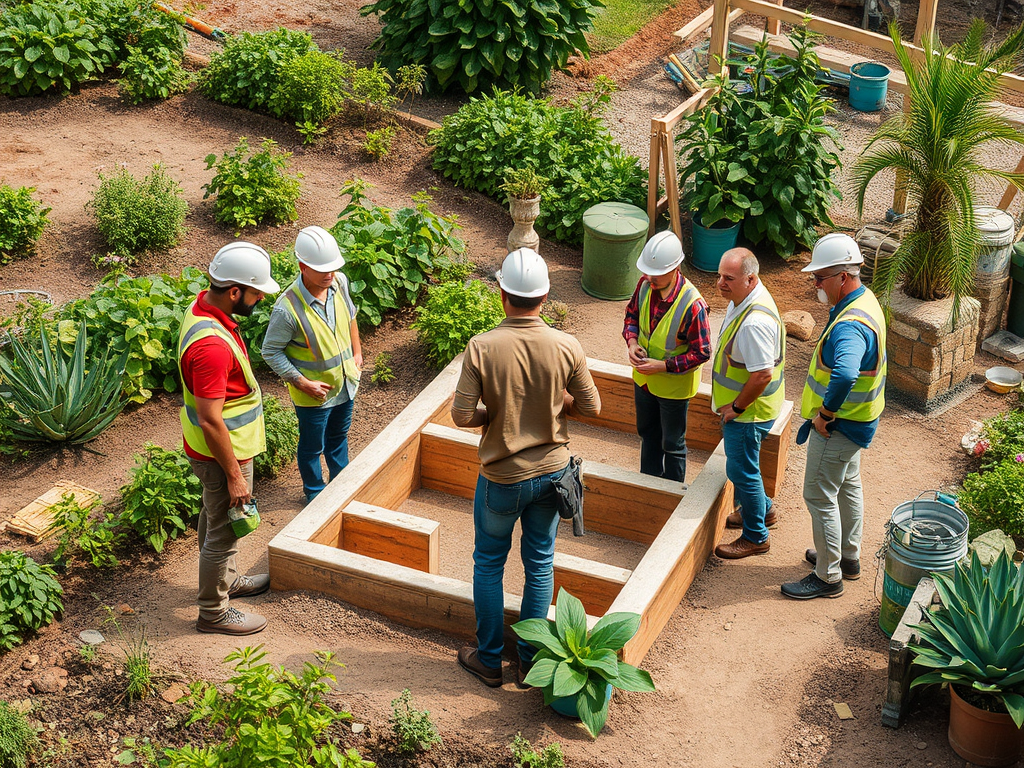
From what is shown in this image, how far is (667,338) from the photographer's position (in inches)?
240

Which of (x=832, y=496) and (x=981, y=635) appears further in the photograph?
(x=832, y=496)

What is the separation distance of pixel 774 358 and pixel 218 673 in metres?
3.33

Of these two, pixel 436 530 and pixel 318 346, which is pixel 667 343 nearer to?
pixel 436 530

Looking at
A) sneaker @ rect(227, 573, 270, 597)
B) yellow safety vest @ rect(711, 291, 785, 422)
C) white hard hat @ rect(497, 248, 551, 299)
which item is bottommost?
sneaker @ rect(227, 573, 270, 597)

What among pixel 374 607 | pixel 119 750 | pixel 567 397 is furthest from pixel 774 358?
pixel 119 750

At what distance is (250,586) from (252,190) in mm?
4521

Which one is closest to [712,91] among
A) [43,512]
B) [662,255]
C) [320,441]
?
[662,255]

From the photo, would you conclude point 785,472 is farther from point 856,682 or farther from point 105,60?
point 105,60

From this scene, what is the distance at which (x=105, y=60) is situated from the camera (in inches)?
457

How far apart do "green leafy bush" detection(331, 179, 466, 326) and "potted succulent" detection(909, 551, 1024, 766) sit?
4.80 metres

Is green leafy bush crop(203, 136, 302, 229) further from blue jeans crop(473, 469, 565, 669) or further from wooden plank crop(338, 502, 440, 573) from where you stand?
blue jeans crop(473, 469, 565, 669)

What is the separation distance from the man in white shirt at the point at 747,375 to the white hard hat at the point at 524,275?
140 centimetres

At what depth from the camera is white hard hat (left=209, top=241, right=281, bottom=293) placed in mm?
4986

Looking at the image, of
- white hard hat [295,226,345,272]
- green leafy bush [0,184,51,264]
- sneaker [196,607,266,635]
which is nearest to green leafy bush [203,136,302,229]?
green leafy bush [0,184,51,264]
